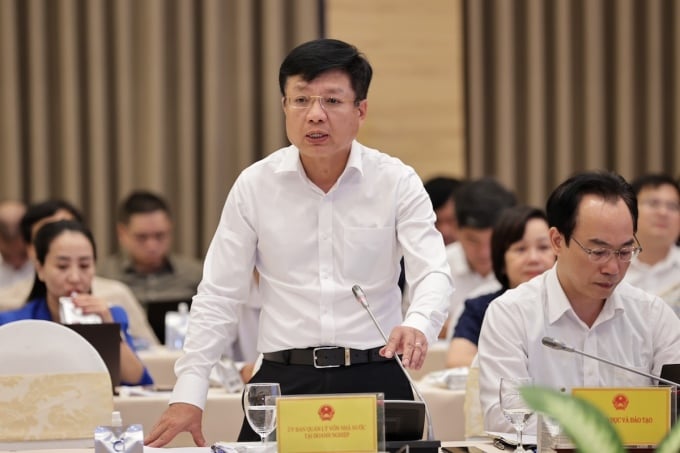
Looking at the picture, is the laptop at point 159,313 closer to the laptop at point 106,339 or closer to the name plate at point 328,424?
the laptop at point 106,339

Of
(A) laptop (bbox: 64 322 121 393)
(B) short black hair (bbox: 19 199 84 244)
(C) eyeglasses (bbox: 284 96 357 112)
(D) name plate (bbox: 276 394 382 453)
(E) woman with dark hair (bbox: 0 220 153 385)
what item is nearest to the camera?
(D) name plate (bbox: 276 394 382 453)

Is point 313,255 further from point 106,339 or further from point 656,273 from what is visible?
point 656,273

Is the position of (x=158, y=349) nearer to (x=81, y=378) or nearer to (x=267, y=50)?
(x=81, y=378)

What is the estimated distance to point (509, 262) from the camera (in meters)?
4.29

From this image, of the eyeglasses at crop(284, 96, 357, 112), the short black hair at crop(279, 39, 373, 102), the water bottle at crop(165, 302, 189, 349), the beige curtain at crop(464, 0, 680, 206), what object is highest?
the beige curtain at crop(464, 0, 680, 206)

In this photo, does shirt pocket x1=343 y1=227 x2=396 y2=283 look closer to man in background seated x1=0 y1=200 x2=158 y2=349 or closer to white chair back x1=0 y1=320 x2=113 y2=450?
white chair back x1=0 y1=320 x2=113 y2=450

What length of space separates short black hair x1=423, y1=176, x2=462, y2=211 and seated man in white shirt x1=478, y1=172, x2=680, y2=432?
3.44m

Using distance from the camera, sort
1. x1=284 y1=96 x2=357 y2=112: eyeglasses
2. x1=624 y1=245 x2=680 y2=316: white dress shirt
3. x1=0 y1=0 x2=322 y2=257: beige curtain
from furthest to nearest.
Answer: x1=0 y1=0 x2=322 y2=257: beige curtain, x1=624 y1=245 x2=680 y2=316: white dress shirt, x1=284 y1=96 x2=357 y2=112: eyeglasses

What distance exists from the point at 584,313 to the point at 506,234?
139cm

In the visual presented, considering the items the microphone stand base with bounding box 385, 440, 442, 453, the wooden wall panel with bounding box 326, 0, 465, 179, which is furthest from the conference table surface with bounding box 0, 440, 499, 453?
the wooden wall panel with bounding box 326, 0, 465, 179

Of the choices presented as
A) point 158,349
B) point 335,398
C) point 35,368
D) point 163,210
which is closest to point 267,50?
point 163,210

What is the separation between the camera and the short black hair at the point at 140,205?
647 centimetres

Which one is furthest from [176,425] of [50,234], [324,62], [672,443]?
[50,234]

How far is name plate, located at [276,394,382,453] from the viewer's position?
7.03ft
